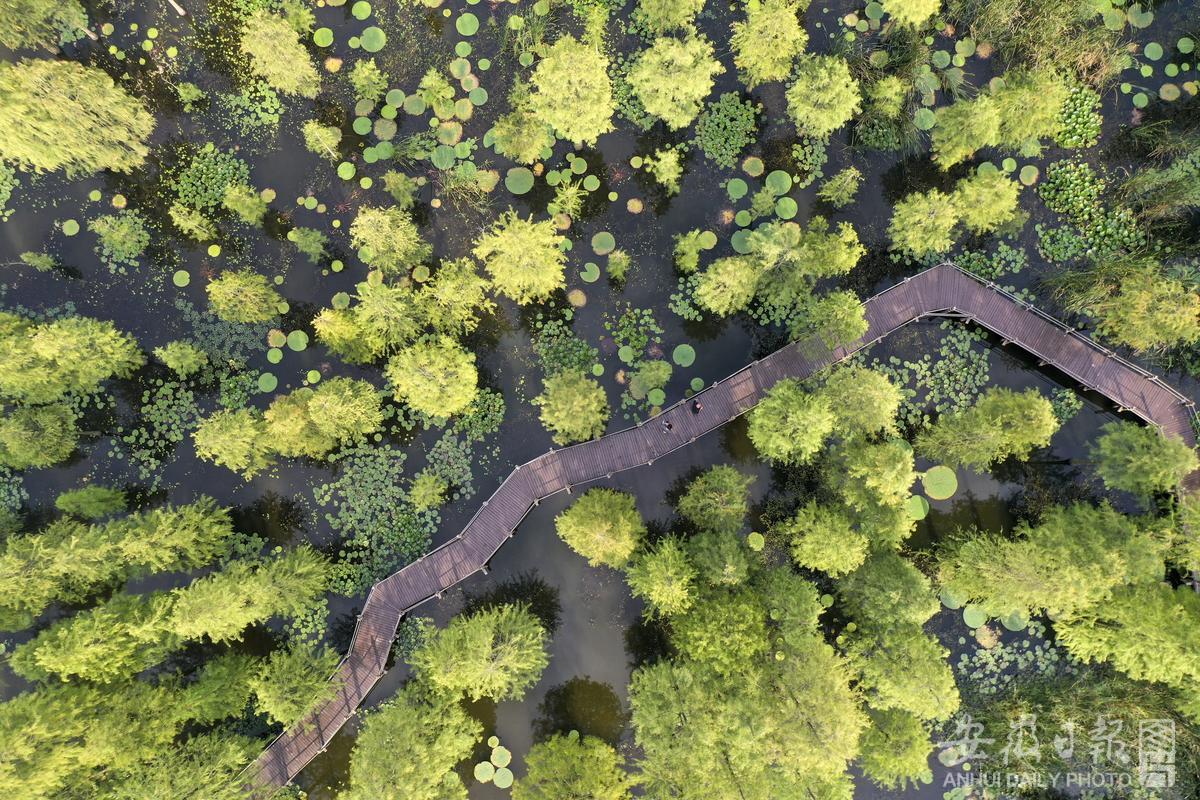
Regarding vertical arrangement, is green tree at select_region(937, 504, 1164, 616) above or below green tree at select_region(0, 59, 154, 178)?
below

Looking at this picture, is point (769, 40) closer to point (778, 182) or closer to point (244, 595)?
point (778, 182)

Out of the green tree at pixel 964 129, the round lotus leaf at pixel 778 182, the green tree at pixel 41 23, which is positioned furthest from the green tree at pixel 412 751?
the green tree at pixel 41 23

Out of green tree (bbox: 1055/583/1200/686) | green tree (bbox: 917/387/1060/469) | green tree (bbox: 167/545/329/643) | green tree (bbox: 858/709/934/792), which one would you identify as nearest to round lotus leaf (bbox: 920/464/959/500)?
green tree (bbox: 917/387/1060/469)

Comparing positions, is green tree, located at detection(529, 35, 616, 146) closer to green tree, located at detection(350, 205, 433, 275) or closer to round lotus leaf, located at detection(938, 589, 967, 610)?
green tree, located at detection(350, 205, 433, 275)

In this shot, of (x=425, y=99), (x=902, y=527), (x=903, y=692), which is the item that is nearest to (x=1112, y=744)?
(x=903, y=692)

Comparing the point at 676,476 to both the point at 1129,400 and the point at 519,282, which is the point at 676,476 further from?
the point at 1129,400

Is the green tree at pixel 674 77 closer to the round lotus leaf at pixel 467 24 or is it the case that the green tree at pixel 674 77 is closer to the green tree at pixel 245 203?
the round lotus leaf at pixel 467 24

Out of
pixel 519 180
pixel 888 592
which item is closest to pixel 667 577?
pixel 888 592
